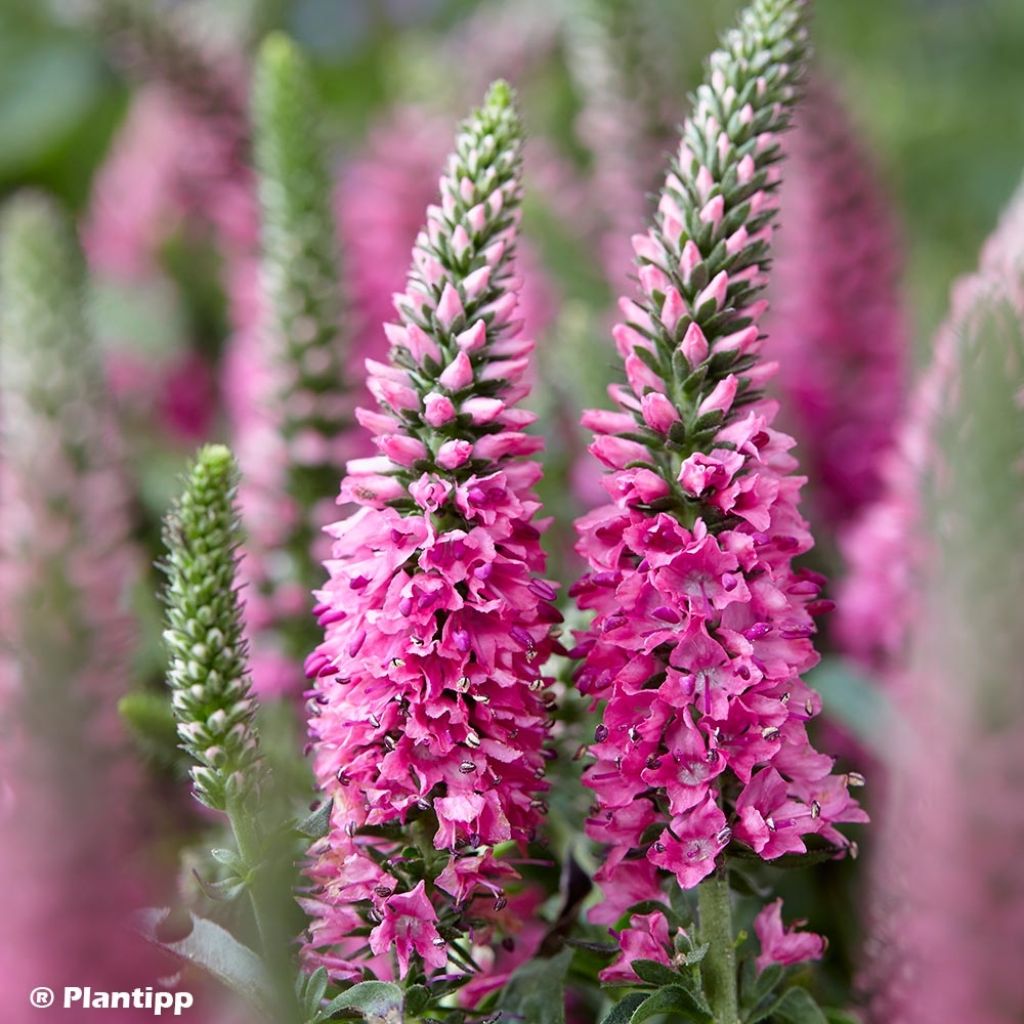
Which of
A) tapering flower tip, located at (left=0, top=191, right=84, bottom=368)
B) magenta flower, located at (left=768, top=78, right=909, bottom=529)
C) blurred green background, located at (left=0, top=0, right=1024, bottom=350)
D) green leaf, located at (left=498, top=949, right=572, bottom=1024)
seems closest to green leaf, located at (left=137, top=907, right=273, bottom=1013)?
green leaf, located at (left=498, top=949, right=572, bottom=1024)

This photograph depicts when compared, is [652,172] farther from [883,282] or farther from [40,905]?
[40,905]

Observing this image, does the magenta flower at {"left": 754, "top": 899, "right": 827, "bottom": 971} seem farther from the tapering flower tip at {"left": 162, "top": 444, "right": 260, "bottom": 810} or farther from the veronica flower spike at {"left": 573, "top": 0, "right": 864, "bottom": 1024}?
the tapering flower tip at {"left": 162, "top": 444, "right": 260, "bottom": 810}

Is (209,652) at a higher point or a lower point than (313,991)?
higher

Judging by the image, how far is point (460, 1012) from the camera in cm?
64

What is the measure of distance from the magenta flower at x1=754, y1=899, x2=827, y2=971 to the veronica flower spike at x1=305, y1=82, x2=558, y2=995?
123mm

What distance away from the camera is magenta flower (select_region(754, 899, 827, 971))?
2.19 ft

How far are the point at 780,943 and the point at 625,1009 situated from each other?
9 centimetres

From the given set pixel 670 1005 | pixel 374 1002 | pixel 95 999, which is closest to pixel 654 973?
pixel 670 1005

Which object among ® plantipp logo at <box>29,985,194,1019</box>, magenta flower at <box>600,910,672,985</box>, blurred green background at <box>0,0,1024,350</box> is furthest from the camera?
blurred green background at <box>0,0,1024,350</box>

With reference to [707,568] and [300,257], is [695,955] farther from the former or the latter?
[300,257]

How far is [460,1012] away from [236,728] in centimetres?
16

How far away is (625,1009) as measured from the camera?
63cm

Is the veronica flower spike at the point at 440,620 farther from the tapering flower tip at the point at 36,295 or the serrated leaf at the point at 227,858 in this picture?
the tapering flower tip at the point at 36,295

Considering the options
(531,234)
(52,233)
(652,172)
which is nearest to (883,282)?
(652,172)
